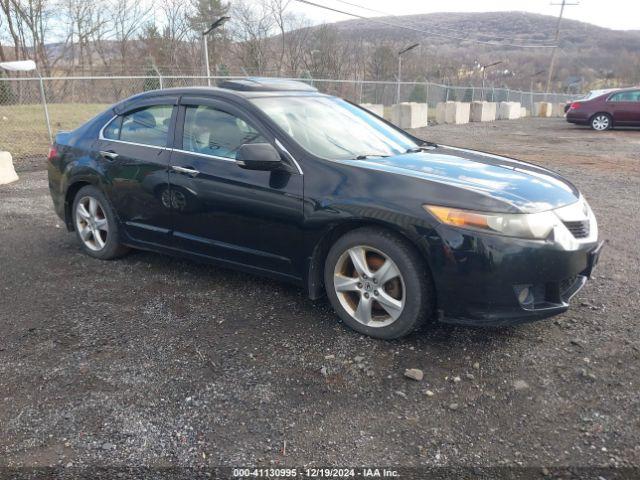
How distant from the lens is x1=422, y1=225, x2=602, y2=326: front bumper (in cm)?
290

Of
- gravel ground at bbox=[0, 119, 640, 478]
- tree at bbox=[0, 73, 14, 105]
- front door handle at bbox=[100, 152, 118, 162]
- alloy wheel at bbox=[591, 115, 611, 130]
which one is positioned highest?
tree at bbox=[0, 73, 14, 105]

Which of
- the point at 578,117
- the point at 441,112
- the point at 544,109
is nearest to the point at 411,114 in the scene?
the point at 441,112

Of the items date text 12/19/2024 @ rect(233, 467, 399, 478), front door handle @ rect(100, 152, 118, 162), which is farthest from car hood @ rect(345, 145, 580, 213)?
front door handle @ rect(100, 152, 118, 162)

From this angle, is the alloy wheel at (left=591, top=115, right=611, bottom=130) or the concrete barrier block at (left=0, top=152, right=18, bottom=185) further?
the alloy wheel at (left=591, top=115, right=611, bottom=130)

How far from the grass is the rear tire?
698 inches

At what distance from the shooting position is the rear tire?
18875mm

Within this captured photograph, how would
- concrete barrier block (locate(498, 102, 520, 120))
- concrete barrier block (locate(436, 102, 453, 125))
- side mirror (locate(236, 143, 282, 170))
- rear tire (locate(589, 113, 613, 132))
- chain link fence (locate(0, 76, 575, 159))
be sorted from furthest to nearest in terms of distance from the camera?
concrete barrier block (locate(498, 102, 520, 120)), concrete barrier block (locate(436, 102, 453, 125)), rear tire (locate(589, 113, 613, 132)), chain link fence (locate(0, 76, 575, 159)), side mirror (locate(236, 143, 282, 170))

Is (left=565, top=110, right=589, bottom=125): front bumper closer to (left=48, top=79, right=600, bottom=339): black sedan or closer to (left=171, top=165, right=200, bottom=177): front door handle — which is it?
(left=48, top=79, right=600, bottom=339): black sedan

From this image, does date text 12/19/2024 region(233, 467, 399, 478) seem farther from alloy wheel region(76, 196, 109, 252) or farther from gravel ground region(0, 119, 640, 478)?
alloy wheel region(76, 196, 109, 252)

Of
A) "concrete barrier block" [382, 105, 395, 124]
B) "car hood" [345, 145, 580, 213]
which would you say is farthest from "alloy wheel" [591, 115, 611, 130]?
"car hood" [345, 145, 580, 213]

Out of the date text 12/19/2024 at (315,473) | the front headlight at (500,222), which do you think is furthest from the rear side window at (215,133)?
the date text 12/19/2024 at (315,473)

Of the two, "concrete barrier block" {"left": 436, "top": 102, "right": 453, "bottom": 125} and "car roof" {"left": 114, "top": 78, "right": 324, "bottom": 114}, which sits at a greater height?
"car roof" {"left": 114, "top": 78, "right": 324, "bottom": 114}

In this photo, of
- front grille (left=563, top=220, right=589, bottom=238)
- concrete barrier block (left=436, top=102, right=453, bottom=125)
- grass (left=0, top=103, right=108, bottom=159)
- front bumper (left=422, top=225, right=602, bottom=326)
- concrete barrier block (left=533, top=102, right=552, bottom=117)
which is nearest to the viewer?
front bumper (left=422, top=225, right=602, bottom=326)

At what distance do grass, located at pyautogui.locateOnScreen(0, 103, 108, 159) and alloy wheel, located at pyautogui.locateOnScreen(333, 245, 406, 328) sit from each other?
33.9ft
